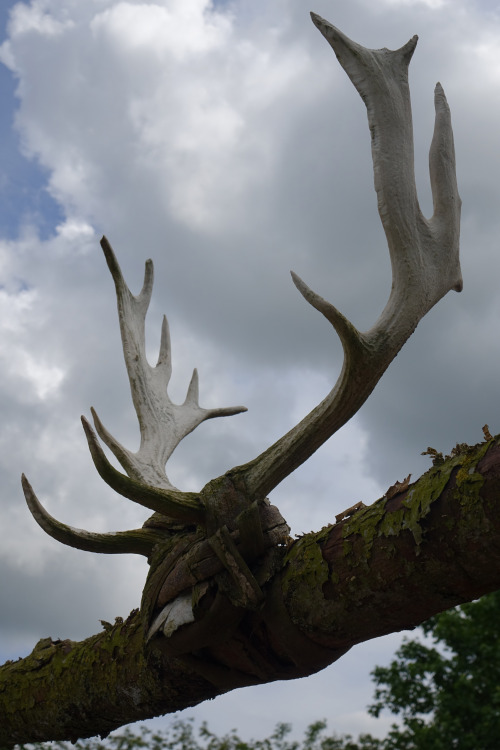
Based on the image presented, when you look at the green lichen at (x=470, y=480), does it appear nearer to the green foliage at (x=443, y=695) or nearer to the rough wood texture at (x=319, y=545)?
the rough wood texture at (x=319, y=545)

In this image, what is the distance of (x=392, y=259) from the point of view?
2.72 m

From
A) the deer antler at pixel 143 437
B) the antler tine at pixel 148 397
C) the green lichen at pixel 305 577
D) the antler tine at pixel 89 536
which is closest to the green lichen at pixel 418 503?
the green lichen at pixel 305 577

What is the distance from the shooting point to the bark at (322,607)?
2002 millimetres

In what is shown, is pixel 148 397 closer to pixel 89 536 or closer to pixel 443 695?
pixel 89 536

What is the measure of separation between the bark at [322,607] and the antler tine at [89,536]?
328 mm

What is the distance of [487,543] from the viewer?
1.94 m

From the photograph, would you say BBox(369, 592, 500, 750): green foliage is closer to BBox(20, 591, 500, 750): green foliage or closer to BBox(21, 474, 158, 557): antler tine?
BBox(20, 591, 500, 750): green foliage

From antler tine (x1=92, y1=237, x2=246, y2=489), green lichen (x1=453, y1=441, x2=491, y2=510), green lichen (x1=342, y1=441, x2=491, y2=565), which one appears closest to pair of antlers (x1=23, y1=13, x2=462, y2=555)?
green lichen (x1=342, y1=441, x2=491, y2=565)

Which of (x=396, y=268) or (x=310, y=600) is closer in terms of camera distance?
(x=310, y=600)

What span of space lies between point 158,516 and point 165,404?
154cm

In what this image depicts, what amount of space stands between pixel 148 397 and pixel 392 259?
6.86ft

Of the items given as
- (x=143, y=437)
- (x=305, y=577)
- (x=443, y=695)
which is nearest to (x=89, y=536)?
(x=305, y=577)

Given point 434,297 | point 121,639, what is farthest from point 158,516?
point 434,297

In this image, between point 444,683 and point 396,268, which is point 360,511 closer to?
point 396,268
